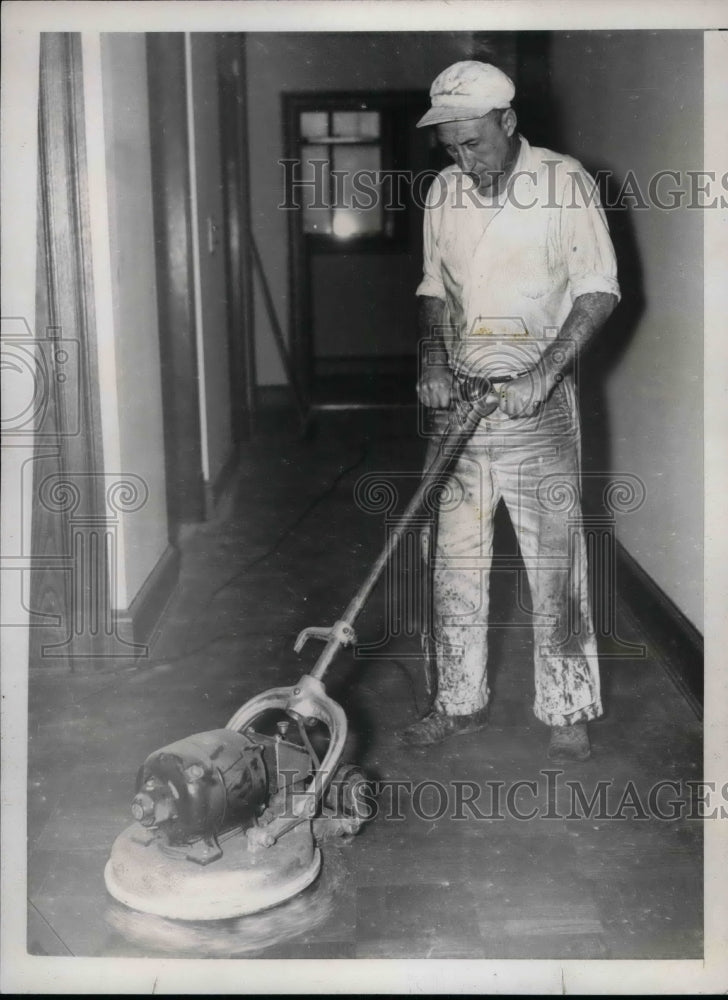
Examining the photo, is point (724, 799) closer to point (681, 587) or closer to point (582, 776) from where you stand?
point (582, 776)

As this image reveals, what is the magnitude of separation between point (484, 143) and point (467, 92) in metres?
0.11

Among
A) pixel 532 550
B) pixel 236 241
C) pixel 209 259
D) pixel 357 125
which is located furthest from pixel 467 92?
pixel 357 125

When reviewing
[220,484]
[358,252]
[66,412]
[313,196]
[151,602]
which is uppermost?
[313,196]

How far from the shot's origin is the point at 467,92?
2051mm

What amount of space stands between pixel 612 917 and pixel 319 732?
31.4 inches

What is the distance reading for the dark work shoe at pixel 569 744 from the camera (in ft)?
7.89

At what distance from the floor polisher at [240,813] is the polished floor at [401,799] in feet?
0.16

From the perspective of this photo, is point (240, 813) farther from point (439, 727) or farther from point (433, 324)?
point (433, 324)

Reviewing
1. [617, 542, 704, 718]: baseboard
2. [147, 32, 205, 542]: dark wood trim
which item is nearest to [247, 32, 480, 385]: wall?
[147, 32, 205, 542]: dark wood trim

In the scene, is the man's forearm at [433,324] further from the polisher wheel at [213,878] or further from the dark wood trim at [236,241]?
the dark wood trim at [236,241]

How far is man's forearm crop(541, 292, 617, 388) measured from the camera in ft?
7.13

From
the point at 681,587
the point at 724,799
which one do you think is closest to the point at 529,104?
the point at 681,587

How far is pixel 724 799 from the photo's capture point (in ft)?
6.51

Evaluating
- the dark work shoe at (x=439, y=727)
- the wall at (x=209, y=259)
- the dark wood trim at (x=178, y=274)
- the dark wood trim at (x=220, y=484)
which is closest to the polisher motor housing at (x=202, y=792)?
the dark work shoe at (x=439, y=727)
